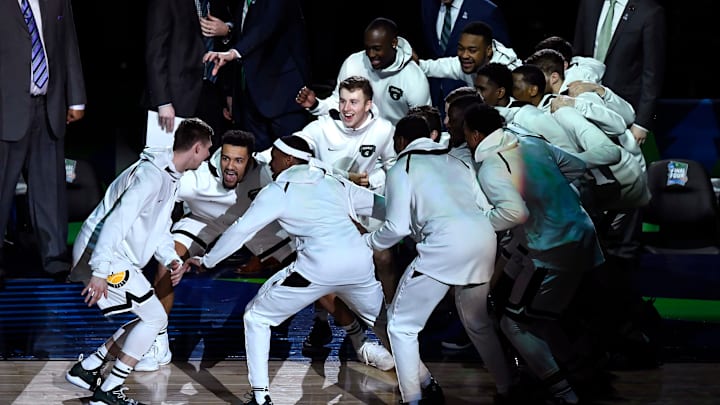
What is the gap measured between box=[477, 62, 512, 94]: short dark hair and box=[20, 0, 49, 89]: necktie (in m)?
2.58

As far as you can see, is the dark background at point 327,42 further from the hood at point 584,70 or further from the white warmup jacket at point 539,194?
the white warmup jacket at point 539,194

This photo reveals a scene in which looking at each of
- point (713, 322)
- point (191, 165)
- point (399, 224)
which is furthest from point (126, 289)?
point (713, 322)

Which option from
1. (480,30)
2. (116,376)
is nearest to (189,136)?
(116,376)

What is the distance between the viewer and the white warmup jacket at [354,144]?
702 centimetres

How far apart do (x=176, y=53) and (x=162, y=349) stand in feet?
6.74

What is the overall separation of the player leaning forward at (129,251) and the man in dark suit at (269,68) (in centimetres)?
178

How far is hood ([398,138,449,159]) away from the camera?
552 cm

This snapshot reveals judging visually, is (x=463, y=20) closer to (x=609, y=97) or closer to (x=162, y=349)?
(x=609, y=97)

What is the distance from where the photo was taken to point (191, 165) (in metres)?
5.92

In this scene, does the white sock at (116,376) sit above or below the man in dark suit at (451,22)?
below

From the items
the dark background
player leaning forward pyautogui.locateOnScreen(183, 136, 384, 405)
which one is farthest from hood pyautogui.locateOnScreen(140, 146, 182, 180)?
the dark background

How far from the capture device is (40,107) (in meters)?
7.11

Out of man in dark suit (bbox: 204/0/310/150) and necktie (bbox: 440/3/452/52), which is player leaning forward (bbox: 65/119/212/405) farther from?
necktie (bbox: 440/3/452/52)

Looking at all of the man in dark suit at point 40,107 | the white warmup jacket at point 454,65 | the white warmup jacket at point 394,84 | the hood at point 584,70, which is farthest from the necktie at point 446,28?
the man in dark suit at point 40,107
